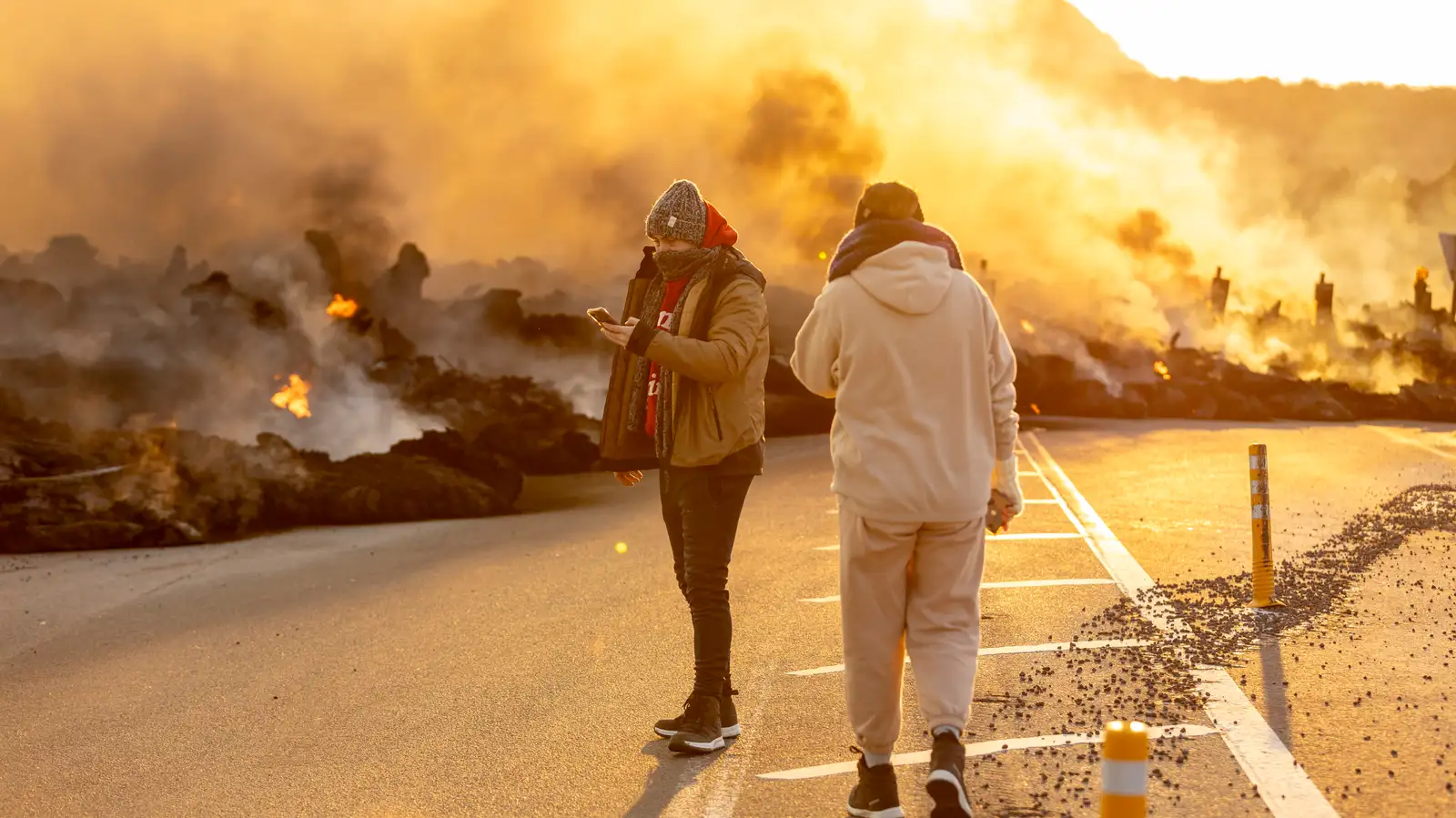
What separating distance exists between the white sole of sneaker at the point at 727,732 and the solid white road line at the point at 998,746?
1.60 ft

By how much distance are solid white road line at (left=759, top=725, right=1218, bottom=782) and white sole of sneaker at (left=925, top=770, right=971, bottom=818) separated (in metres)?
0.78

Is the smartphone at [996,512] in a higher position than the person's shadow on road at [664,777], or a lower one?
higher

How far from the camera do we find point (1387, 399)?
5622 centimetres

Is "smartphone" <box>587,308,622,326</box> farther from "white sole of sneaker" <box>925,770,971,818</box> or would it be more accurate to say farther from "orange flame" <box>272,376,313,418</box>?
"orange flame" <box>272,376,313,418</box>

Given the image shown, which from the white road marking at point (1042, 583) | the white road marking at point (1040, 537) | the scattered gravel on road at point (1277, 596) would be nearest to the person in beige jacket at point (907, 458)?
the scattered gravel on road at point (1277, 596)

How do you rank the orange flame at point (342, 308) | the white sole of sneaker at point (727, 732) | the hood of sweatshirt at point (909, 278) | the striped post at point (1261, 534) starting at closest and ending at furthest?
the hood of sweatshirt at point (909, 278) → the white sole of sneaker at point (727, 732) → the striped post at point (1261, 534) → the orange flame at point (342, 308)

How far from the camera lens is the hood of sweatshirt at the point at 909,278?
3.90 metres

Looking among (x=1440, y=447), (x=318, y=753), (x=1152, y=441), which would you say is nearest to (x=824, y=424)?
(x=1152, y=441)

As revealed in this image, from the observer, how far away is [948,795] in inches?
147

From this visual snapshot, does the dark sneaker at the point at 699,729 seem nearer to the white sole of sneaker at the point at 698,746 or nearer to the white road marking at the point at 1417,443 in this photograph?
the white sole of sneaker at the point at 698,746

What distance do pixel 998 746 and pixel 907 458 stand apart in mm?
1397

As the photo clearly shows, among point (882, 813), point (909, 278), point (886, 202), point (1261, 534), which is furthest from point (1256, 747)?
point (1261, 534)

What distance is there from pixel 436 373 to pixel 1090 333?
4615 cm

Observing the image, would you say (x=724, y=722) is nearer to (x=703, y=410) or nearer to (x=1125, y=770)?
(x=703, y=410)
